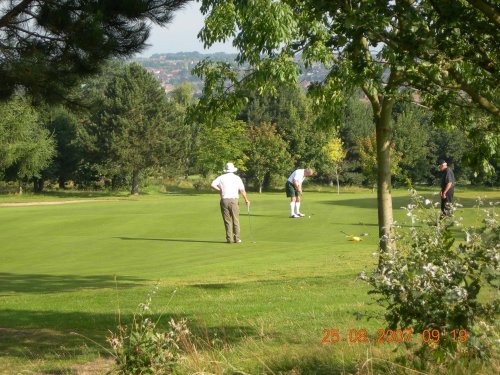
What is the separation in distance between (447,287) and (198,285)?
8626mm

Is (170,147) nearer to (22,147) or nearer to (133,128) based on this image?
(133,128)

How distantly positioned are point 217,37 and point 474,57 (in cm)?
683

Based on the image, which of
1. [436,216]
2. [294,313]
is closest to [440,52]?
[436,216]

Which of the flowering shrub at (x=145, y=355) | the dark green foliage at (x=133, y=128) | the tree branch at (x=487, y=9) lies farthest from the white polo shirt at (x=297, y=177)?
the dark green foliage at (x=133, y=128)

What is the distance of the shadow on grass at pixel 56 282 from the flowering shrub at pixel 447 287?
30.3 ft

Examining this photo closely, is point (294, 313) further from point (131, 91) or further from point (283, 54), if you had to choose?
point (131, 91)

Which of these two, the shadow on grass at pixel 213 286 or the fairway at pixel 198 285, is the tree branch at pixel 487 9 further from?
the shadow on grass at pixel 213 286

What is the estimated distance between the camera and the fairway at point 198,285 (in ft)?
22.9

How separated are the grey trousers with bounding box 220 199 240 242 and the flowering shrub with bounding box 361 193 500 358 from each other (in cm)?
1514

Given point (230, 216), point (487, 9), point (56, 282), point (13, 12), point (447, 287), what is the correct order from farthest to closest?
point (230, 216), point (56, 282), point (13, 12), point (487, 9), point (447, 287)

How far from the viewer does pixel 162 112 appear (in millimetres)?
73062

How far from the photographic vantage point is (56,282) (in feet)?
48.9

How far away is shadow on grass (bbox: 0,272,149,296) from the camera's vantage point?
13969 millimetres

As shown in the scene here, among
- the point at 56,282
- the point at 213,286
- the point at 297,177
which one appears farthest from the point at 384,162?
the point at 297,177
